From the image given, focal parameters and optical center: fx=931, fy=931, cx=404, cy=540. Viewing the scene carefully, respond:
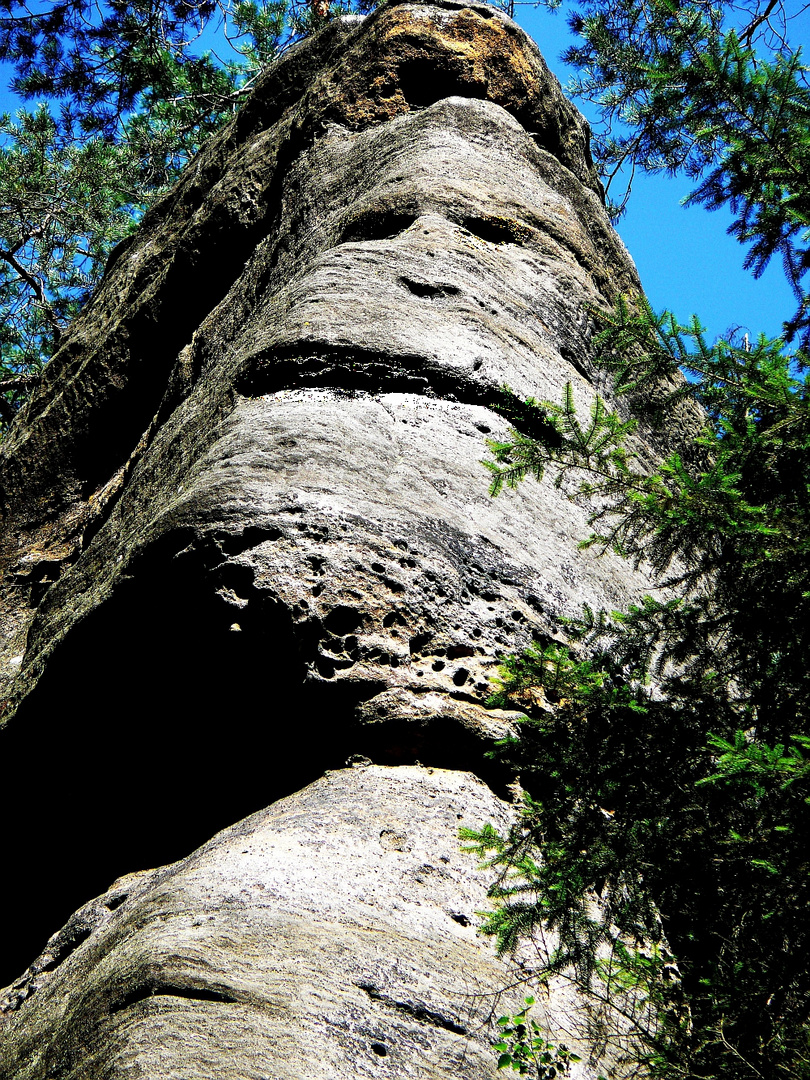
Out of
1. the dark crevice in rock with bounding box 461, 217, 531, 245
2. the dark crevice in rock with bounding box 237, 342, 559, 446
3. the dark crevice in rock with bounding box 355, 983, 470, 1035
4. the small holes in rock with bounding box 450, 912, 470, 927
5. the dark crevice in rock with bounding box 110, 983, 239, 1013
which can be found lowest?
the dark crevice in rock with bounding box 110, 983, 239, 1013

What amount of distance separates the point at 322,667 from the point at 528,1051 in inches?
40.1

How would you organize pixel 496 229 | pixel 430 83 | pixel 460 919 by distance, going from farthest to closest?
pixel 430 83 < pixel 496 229 < pixel 460 919

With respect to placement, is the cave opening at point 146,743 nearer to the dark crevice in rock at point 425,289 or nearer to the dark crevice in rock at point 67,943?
the dark crevice in rock at point 67,943

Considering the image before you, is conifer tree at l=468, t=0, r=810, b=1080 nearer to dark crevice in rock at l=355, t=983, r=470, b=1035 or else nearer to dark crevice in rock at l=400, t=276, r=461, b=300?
dark crevice in rock at l=355, t=983, r=470, b=1035

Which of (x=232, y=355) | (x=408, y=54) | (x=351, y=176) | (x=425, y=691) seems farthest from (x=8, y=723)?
(x=408, y=54)

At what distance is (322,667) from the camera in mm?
2453

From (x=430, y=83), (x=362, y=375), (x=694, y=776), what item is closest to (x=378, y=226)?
(x=362, y=375)

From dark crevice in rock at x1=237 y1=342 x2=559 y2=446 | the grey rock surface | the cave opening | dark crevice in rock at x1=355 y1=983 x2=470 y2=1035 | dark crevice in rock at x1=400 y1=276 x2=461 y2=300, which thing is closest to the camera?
the grey rock surface

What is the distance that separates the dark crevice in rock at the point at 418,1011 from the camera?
1.82 meters

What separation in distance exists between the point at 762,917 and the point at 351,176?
4.08m

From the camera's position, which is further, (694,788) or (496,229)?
(496,229)

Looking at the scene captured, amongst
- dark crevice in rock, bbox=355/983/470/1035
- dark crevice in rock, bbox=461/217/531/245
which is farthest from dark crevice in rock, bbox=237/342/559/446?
dark crevice in rock, bbox=355/983/470/1035

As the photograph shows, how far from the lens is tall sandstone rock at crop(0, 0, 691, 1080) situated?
1854mm

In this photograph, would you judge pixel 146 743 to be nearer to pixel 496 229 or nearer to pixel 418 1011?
pixel 418 1011
